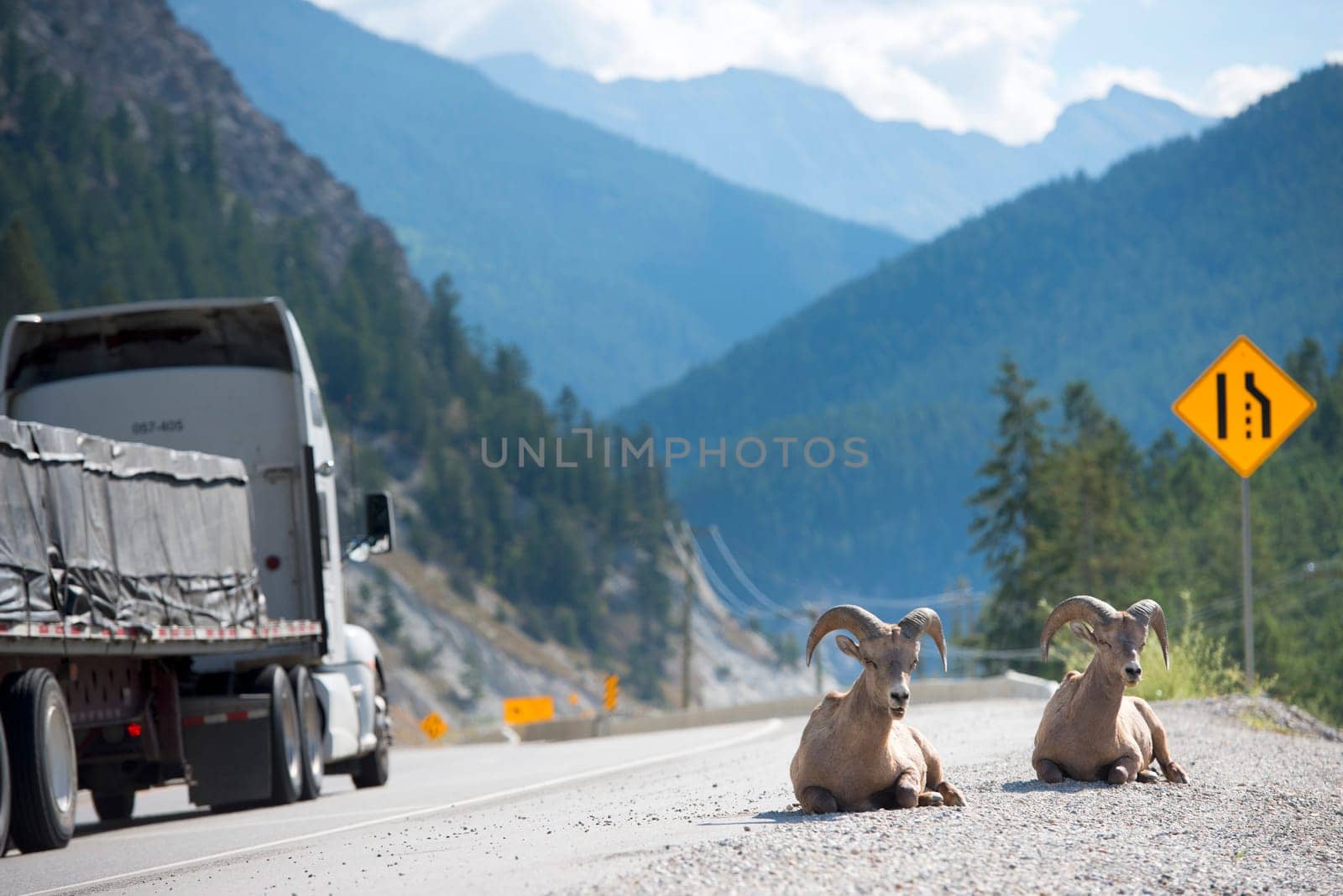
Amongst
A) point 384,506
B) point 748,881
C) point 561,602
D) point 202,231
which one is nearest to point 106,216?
point 202,231

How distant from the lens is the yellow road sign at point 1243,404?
65.7ft

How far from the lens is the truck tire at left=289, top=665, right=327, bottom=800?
1742 centimetres

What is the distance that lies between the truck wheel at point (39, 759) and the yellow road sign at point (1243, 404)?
1306 centimetres

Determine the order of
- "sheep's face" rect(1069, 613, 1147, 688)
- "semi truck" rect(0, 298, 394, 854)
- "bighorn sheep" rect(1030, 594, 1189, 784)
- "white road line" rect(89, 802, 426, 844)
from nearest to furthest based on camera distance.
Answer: "sheep's face" rect(1069, 613, 1147, 688), "bighorn sheep" rect(1030, 594, 1189, 784), "semi truck" rect(0, 298, 394, 854), "white road line" rect(89, 802, 426, 844)

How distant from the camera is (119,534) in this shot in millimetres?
14547

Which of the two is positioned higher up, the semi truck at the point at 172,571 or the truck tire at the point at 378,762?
the semi truck at the point at 172,571

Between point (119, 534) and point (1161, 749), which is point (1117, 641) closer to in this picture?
point (1161, 749)

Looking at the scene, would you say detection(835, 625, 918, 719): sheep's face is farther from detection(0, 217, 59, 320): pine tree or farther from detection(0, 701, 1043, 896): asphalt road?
detection(0, 217, 59, 320): pine tree

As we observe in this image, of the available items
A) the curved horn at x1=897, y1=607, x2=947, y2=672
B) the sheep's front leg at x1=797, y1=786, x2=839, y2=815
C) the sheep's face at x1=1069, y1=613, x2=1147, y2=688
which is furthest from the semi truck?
the sheep's face at x1=1069, y1=613, x2=1147, y2=688

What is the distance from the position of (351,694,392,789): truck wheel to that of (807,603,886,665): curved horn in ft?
37.3

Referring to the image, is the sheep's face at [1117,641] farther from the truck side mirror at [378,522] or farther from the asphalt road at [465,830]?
the truck side mirror at [378,522]

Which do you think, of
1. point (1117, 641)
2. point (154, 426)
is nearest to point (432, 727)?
point (154, 426)


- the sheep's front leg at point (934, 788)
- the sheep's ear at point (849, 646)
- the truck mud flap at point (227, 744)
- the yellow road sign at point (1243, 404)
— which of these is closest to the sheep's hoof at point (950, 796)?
the sheep's front leg at point (934, 788)

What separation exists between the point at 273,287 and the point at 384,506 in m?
88.6
